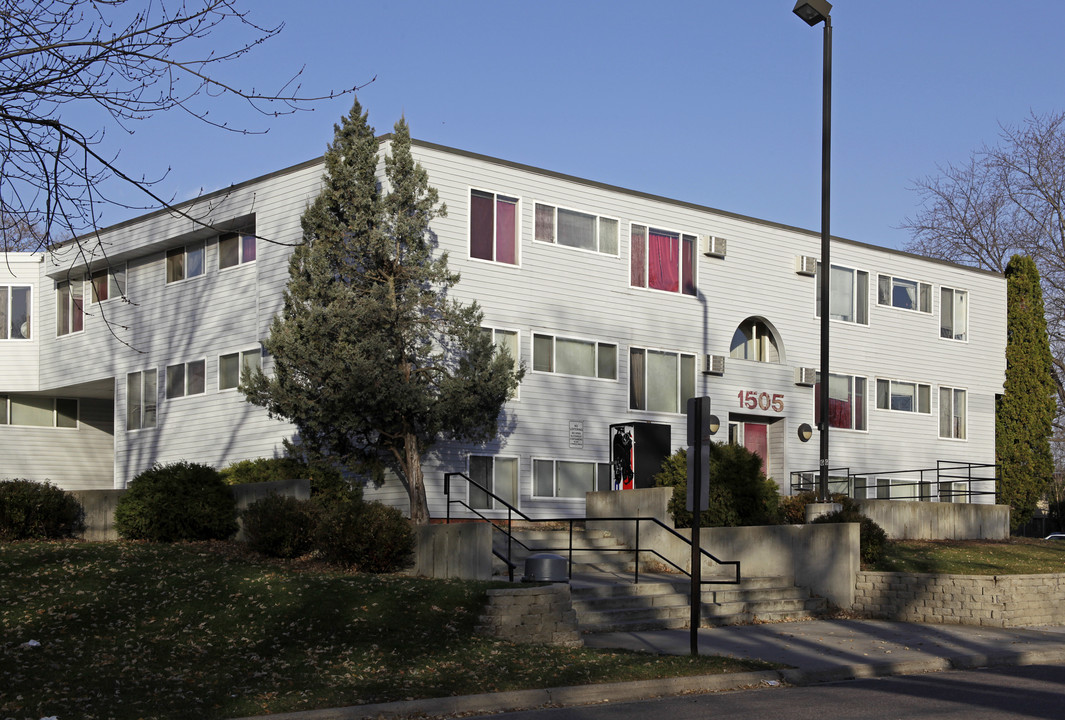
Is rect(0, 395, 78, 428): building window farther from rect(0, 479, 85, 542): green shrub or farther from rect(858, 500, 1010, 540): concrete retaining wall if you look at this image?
rect(858, 500, 1010, 540): concrete retaining wall

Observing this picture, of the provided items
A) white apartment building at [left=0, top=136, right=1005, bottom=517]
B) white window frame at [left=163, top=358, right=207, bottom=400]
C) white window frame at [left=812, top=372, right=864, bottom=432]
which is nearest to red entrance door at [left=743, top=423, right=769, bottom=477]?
white apartment building at [left=0, top=136, right=1005, bottom=517]

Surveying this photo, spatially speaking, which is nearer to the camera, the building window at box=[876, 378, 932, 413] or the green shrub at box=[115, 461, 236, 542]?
the green shrub at box=[115, 461, 236, 542]

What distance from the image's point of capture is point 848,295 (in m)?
33.7

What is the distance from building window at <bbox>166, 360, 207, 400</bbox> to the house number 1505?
540 inches

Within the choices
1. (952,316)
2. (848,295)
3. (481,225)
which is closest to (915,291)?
(952,316)

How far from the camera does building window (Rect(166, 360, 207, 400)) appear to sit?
2897cm

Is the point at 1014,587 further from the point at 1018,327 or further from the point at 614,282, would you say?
the point at 1018,327

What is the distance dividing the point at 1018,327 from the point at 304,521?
92.2 feet

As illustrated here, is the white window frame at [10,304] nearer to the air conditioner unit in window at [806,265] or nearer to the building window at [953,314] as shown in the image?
the air conditioner unit in window at [806,265]

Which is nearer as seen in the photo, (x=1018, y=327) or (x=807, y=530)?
(x=807, y=530)

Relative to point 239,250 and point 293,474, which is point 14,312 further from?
point 293,474

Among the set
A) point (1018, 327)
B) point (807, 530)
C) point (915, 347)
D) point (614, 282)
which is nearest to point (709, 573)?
point (807, 530)

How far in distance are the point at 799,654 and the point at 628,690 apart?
3597mm

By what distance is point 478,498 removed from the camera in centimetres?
2533
